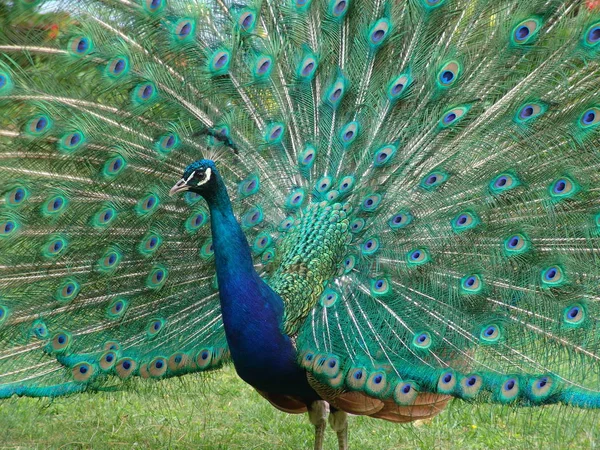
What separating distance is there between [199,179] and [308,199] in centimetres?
58

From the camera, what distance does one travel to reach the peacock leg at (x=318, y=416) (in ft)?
11.4

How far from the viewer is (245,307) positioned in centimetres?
305

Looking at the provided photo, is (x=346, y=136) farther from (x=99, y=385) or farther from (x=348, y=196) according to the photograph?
(x=99, y=385)

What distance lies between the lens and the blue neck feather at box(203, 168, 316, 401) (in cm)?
301

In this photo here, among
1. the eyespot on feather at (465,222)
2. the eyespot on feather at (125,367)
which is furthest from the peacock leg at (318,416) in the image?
the eyespot on feather at (465,222)

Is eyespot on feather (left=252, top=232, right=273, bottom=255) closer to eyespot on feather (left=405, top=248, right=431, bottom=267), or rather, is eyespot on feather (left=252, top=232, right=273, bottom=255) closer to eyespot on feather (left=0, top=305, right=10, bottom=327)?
eyespot on feather (left=405, top=248, right=431, bottom=267)

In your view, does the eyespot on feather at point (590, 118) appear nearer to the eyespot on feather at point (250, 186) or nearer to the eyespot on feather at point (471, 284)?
the eyespot on feather at point (471, 284)

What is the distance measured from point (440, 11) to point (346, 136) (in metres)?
0.59

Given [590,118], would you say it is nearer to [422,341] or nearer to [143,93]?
[422,341]

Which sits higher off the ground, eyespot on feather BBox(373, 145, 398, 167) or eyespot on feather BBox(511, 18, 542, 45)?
eyespot on feather BBox(511, 18, 542, 45)

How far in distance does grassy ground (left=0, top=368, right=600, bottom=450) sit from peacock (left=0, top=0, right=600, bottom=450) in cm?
67

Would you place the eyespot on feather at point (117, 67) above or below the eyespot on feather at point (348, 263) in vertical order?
above

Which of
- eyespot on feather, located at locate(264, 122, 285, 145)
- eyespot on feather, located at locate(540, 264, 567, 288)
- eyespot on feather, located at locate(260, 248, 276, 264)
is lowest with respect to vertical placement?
eyespot on feather, located at locate(260, 248, 276, 264)

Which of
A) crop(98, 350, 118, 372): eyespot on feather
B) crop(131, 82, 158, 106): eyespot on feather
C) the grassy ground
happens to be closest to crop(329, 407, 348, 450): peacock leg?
the grassy ground
